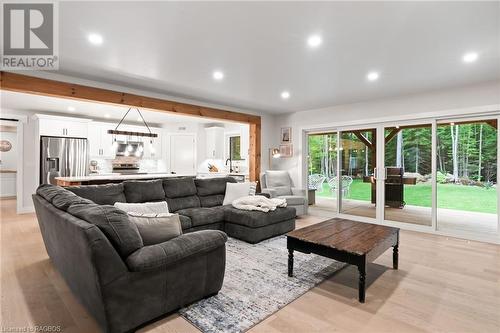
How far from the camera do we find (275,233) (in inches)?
167

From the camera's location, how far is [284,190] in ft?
19.5

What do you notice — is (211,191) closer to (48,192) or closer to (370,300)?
(48,192)

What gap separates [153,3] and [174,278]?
2.19 metres

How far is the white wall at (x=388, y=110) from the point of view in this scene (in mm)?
4176

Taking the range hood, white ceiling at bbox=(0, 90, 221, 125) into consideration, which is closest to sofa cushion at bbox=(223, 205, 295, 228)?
white ceiling at bbox=(0, 90, 221, 125)

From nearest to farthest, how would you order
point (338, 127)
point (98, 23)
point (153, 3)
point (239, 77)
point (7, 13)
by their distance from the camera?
point (153, 3) → point (7, 13) → point (98, 23) → point (239, 77) → point (338, 127)

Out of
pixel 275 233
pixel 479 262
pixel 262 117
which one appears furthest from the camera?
pixel 262 117

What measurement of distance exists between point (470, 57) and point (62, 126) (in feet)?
27.8

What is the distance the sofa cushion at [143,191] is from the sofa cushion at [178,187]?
11cm

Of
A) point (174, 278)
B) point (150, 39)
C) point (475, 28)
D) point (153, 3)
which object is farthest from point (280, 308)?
point (475, 28)

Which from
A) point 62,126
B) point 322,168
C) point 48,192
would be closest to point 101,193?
point 48,192

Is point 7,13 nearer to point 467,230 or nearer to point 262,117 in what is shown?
point 262,117

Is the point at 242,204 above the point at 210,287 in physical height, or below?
above

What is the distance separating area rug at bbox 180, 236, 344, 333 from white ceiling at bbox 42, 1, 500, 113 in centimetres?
250
